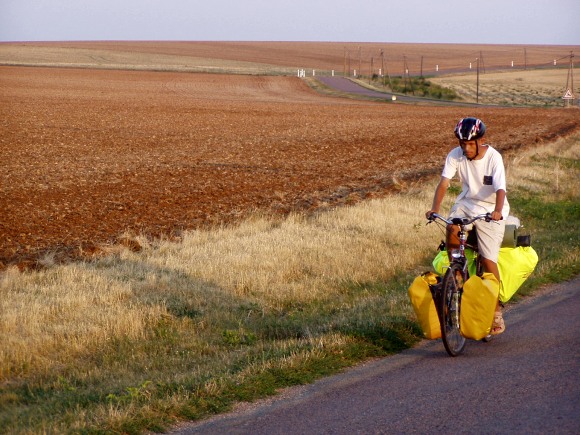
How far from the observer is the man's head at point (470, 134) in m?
7.77

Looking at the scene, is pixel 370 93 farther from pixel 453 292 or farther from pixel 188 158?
pixel 453 292

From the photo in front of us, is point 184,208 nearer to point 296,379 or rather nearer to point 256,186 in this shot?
point 256,186

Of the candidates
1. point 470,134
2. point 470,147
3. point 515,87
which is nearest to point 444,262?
point 470,147

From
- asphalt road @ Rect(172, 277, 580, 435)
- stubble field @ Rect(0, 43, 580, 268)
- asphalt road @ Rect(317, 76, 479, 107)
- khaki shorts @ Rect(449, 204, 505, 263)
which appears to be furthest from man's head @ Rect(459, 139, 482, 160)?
asphalt road @ Rect(317, 76, 479, 107)

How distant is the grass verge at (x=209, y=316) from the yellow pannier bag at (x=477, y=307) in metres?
0.76

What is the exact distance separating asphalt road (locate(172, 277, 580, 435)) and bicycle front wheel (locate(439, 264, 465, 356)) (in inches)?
5.0

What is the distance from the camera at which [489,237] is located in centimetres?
805

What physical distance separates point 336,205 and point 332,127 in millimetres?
22491

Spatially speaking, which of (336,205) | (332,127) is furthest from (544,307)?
(332,127)

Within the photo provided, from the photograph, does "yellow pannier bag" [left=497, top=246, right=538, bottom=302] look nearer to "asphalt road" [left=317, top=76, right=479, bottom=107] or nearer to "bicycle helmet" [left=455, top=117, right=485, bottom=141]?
"bicycle helmet" [left=455, top=117, right=485, bottom=141]

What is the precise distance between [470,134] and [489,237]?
98cm

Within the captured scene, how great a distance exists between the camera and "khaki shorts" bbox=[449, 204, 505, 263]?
803cm

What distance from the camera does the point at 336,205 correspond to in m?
18.0

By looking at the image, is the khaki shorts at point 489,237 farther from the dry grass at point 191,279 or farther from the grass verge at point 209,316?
the dry grass at point 191,279
